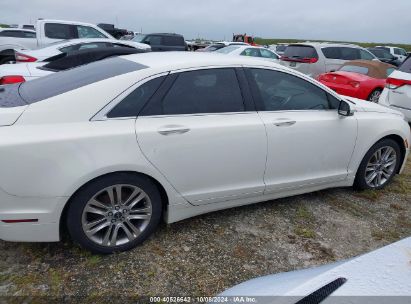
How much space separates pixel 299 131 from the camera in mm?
3309

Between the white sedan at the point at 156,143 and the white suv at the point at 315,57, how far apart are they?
Answer: 819cm

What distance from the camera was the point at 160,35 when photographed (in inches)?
655

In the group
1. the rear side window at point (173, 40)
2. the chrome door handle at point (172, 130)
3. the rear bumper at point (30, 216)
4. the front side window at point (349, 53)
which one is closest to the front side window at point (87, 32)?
the rear side window at point (173, 40)

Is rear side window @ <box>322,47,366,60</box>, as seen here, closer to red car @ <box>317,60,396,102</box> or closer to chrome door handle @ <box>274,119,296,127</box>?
red car @ <box>317,60,396,102</box>

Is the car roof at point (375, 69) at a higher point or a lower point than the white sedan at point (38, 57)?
lower

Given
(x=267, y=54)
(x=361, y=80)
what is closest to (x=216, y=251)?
(x=361, y=80)

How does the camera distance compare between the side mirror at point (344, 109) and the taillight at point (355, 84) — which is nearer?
the side mirror at point (344, 109)

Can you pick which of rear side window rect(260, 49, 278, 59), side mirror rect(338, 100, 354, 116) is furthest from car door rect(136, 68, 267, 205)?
rear side window rect(260, 49, 278, 59)

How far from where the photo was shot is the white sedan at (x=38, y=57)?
4.98 m

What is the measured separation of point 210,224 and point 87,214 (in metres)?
1.15

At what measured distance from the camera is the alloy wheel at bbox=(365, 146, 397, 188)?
406 centimetres

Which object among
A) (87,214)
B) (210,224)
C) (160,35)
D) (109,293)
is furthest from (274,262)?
(160,35)

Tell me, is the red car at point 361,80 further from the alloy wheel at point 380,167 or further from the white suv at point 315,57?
the alloy wheel at point 380,167

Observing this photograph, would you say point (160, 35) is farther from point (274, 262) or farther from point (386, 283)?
point (386, 283)
